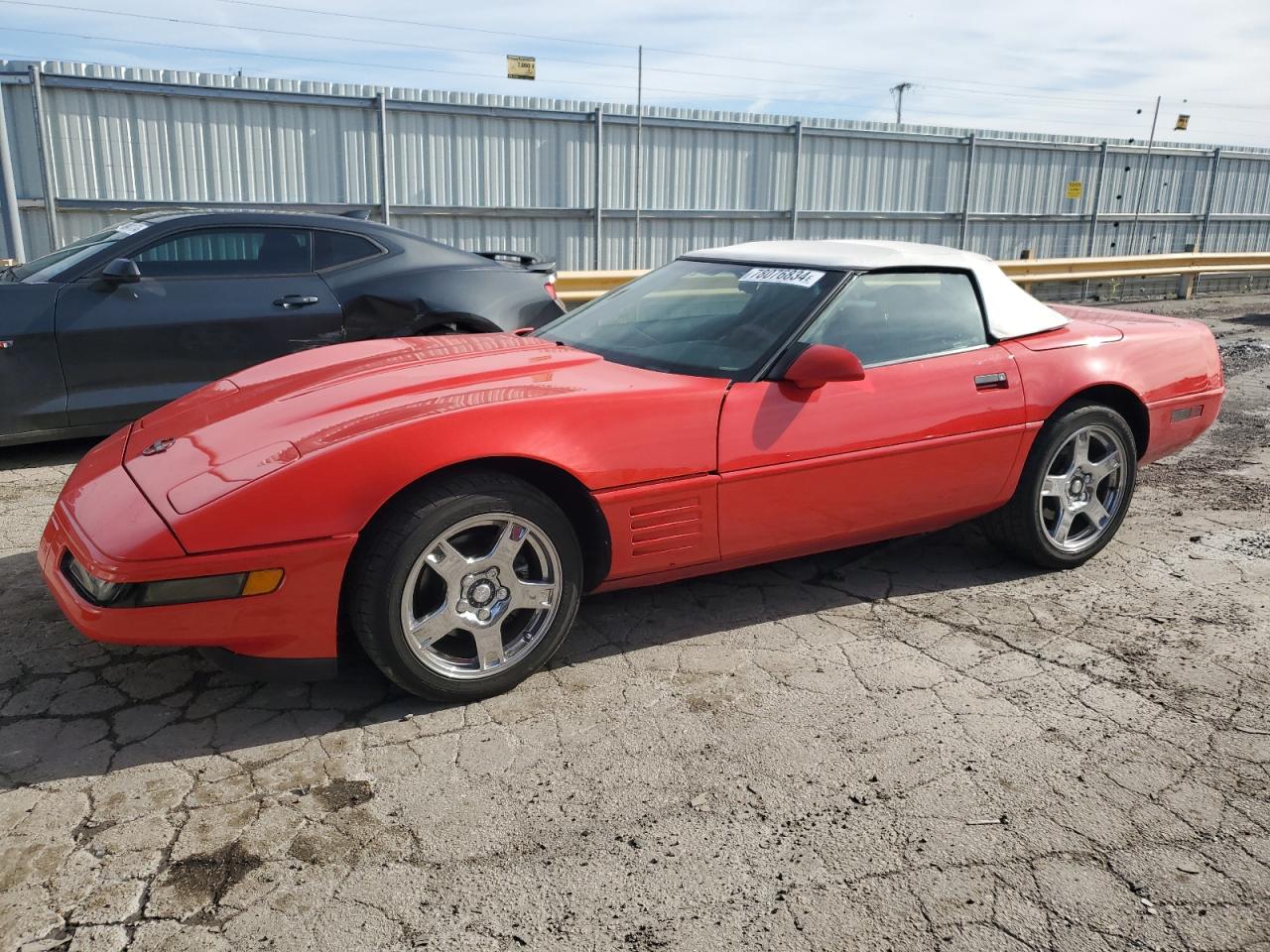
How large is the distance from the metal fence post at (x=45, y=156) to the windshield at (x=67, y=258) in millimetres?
5565

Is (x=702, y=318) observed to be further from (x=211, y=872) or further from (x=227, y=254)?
(x=227, y=254)

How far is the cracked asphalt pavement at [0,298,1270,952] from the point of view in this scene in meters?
2.16

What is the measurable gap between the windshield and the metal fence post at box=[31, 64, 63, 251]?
557 cm

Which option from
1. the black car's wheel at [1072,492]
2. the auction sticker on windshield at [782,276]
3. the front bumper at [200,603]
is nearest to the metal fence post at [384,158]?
the auction sticker on windshield at [782,276]

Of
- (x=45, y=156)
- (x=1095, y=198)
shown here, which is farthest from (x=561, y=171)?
(x=1095, y=198)

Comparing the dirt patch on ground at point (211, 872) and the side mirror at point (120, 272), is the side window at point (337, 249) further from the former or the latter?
the dirt patch on ground at point (211, 872)

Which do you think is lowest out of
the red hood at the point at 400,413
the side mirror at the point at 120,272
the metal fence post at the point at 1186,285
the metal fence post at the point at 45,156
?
the metal fence post at the point at 1186,285

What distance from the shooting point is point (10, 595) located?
377cm

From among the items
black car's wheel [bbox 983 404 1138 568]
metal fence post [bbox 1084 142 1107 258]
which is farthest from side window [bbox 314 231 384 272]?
metal fence post [bbox 1084 142 1107 258]

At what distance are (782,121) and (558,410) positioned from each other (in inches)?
540

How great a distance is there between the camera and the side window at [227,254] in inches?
225

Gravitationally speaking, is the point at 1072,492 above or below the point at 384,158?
below

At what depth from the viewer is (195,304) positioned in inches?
224

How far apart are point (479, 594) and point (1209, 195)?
21801 mm
